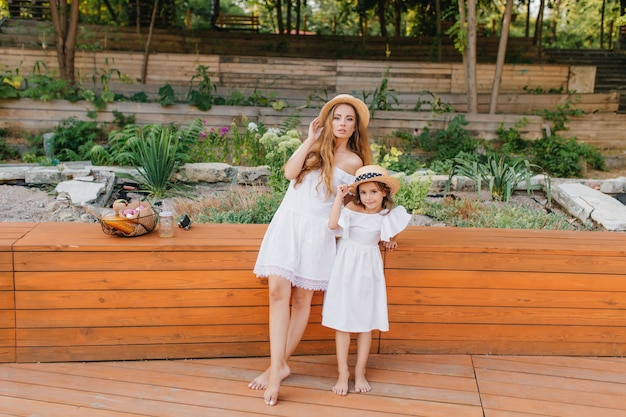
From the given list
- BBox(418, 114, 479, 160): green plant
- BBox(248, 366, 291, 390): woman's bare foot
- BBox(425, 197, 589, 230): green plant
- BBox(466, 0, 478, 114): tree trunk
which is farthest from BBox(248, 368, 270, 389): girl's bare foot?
BBox(466, 0, 478, 114): tree trunk

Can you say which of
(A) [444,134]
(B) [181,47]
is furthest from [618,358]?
(B) [181,47]

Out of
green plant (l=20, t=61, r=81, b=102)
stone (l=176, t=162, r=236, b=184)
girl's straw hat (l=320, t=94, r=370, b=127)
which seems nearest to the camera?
girl's straw hat (l=320, t=94, r=370, b=127)

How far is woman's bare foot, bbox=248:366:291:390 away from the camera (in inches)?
108

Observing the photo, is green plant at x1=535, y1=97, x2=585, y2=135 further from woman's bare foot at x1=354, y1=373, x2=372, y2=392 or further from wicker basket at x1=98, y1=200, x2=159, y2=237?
wicker basket at x1=98, y1=200, x2=159, y2=237

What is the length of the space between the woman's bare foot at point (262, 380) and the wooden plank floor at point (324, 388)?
0.03m

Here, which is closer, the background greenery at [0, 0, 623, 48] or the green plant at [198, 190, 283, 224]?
the green plant at [198, 190, 283, 224]

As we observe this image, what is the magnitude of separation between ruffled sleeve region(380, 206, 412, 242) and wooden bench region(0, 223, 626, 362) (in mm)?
255

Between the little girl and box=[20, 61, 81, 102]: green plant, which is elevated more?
box=[20, 61, 81, 102]: green plant

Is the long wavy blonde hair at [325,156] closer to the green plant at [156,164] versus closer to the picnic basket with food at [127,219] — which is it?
the picnic basket with food at [127,219]

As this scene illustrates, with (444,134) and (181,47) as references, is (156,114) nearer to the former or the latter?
(444,134)

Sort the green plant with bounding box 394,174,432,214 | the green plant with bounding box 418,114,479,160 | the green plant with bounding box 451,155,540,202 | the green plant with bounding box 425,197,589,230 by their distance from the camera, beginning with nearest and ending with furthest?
1. the green plant with bounding box 425,197,589,230
2. the green plant with bounding box 394,174,432,214
3. the green plant with bounding box 451,155,540,202
4. the green plant with bounding box 418,114,479,160

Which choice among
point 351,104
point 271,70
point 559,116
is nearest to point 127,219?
point 351,104

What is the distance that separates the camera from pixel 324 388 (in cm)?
278

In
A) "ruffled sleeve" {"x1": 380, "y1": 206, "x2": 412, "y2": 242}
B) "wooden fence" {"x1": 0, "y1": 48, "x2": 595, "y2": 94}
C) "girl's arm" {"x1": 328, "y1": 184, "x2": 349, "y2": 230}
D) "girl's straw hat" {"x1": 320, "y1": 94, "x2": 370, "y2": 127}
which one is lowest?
"ruffled sleeve" {"x1": 380, "y1": 206, "x2": 412, "y2": 242}
